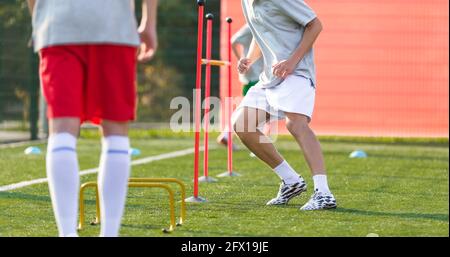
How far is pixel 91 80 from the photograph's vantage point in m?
3.97

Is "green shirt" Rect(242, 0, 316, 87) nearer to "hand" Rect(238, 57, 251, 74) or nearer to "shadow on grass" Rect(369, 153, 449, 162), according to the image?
"hand" Rect(238, 57, 251, 74)

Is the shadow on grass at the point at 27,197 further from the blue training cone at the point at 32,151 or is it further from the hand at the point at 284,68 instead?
the blue training cone at the point at 32,151

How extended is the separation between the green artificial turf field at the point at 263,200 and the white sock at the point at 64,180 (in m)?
0.74

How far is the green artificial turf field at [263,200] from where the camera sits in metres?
4.95

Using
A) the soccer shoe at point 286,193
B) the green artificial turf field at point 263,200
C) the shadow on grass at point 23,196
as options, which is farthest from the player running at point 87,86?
the shadow on grass at point 23,196

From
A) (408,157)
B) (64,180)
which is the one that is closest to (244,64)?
(64,180)

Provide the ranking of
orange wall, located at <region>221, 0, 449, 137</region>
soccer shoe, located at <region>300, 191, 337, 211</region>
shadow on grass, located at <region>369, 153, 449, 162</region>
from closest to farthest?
soccer shoe, located at <region>300, 191, 337, 211</region> → shadow on grass, located at <region>369, 153, 449, 162</region> → orange wall, located at <region>221, 0, 449, 137</region>

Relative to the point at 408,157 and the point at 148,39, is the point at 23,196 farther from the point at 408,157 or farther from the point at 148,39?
the point at 408,157

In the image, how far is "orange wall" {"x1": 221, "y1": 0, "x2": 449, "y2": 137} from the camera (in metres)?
14.4

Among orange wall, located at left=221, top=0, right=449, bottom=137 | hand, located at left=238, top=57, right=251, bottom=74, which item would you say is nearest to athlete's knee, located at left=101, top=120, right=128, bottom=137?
hand, located at left=238, top=57, right=251, bottom=74

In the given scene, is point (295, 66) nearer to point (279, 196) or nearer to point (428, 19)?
point (279, 196)

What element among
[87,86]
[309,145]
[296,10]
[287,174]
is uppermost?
[296,10]

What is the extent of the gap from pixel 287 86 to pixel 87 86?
6.75 ft

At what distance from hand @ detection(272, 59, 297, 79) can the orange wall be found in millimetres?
8635
